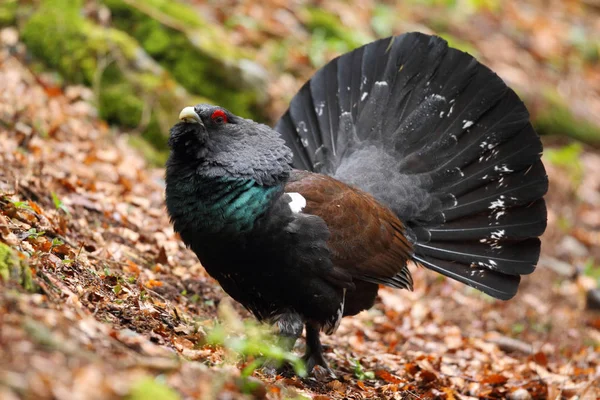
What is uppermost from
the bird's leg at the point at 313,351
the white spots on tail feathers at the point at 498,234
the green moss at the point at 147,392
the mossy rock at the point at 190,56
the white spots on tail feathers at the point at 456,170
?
the mossy rock at the point at 190,56

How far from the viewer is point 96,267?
5266mm

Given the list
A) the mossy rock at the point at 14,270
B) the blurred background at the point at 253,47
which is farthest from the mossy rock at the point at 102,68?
the mossy rock at the point at 14,270

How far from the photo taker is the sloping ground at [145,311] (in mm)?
3105

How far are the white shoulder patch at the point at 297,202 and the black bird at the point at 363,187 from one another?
1 centimetres

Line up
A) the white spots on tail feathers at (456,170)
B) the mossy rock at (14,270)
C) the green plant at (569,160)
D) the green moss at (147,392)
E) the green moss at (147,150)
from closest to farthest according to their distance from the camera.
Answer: the green moss at (147,392) → the mossy rock at (14,270) → the white spots on tail feathers at (456,170) → the green moss at (147,150) → the green plant at (569,160)

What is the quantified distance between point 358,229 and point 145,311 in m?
1.80

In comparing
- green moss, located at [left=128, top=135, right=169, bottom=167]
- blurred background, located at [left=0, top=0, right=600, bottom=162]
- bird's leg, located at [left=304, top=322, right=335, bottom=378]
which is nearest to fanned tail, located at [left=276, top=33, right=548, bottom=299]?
bird's leg, located at [left=304, top=322, right=335, bottom=378]

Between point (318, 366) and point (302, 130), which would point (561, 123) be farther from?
point (318, 366)

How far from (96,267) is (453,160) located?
336 centimetres

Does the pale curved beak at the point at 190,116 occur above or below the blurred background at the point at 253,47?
below

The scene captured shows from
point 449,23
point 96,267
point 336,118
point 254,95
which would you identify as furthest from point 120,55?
point 449,23

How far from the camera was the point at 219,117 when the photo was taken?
16.7 feet

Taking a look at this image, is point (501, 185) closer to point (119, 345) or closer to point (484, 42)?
point (119, 345)

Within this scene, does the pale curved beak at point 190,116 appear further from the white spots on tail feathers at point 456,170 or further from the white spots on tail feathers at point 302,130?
the white spots on tail feathers at point 456,170
